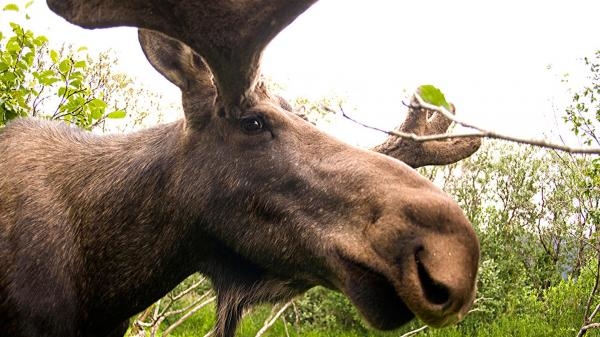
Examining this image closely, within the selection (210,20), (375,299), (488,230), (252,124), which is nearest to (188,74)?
(252,124)

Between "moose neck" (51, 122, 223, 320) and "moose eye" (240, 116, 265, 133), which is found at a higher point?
"moose eye" (240, 116, 265, 133)

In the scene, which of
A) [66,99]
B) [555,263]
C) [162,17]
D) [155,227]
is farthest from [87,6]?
[555,263]

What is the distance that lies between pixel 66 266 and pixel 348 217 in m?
1.27

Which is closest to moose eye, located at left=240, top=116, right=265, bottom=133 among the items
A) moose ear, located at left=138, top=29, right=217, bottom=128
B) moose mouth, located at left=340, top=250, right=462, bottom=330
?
moose ear, located at left=138, top=29, right=217, bottom=128

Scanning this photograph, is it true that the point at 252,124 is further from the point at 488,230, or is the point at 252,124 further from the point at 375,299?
the point at 488,230

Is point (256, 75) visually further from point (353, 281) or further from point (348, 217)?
point (353, 281)

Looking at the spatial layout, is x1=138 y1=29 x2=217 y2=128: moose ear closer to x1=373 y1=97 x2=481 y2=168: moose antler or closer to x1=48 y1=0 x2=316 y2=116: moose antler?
x1=48 y1=0 x2=316 y2=116: moose antler

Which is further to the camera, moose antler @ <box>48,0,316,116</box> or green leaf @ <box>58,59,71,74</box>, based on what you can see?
green leaf @ <box>58,59,71,74</box>

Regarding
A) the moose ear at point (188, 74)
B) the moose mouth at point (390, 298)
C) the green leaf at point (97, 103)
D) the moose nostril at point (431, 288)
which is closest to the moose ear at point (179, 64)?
the moose ear at point (188, 74)

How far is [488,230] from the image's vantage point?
17.3 meters

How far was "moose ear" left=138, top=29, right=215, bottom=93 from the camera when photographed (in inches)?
121

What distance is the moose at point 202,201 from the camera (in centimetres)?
251

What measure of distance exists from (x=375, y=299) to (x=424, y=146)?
1.48 metres

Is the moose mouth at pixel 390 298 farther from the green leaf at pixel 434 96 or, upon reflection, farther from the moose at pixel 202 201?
the green leaf at pixel 434 96
